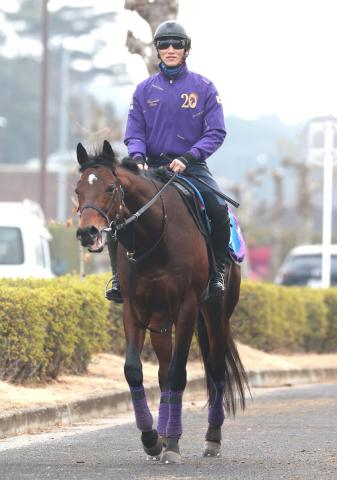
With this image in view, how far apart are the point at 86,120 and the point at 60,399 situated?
8111cm

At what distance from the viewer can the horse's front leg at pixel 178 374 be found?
959 centimetres

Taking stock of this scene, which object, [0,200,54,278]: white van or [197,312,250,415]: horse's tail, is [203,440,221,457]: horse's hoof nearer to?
[197,312,250,415]: horse's tail

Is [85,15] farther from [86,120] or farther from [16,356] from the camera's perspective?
[16,356]

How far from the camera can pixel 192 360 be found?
732 inches

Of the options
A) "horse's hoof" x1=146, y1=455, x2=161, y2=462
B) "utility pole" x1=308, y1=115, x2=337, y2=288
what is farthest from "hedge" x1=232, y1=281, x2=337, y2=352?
"horse's hoof" x1=146, y1=455, x2=161, y2=462

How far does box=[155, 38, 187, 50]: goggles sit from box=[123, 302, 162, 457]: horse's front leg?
207 cm

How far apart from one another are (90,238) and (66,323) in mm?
5500

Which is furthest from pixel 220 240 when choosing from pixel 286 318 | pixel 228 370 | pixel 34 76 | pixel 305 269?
pixel 34 76

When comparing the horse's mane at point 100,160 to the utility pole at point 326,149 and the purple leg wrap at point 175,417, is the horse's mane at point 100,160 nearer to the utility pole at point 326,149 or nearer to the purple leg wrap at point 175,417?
the purple leg wrap at point 175,417

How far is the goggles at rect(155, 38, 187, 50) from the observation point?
1045 cm

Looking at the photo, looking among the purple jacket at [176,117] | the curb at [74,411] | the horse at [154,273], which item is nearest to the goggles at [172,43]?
the purple jacket at [176,117]

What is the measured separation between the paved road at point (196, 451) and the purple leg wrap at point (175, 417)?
21 cm

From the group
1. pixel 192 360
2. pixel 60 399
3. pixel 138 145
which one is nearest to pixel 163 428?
pixel 138 145

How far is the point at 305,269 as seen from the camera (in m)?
30.8
